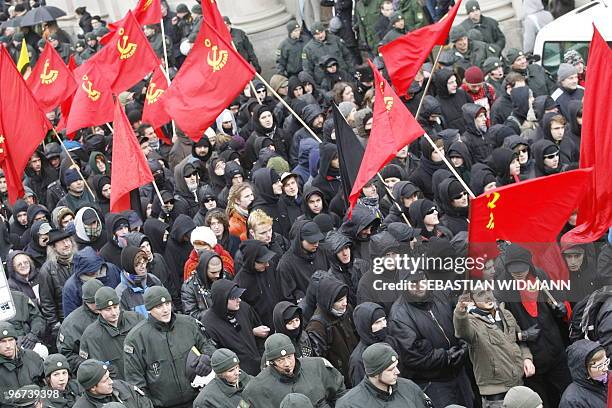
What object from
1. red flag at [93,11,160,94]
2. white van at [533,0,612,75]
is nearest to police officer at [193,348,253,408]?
red flag at [93,11,160,94]

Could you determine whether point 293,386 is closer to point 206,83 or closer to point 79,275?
point 79,275

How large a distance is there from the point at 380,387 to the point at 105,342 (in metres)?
2.72

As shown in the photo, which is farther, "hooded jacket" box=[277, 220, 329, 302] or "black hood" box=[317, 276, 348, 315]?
"hooded jacket" box=[277, 220, 329, 302]

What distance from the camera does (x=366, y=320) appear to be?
10.9 metres

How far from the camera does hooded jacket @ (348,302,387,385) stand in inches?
428

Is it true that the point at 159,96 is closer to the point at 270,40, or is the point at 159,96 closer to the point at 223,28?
the point at 223,28

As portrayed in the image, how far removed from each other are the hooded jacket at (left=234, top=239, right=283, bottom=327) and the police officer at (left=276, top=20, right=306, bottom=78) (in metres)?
9.33

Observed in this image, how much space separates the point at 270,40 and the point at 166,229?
446 inches

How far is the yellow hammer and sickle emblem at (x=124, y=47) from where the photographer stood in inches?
687

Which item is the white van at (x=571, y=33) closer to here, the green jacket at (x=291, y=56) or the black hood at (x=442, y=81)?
the black hood at (x=442, y=81)

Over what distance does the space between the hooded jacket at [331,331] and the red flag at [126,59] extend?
254 inches

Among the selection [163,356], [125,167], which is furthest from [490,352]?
[125,167]

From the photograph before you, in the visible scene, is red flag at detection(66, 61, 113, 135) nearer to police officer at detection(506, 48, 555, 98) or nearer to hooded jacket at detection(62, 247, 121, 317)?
hooded jacket at detection(62, 247, 121, 317)

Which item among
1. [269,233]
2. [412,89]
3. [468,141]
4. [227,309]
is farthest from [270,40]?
[227,309]
